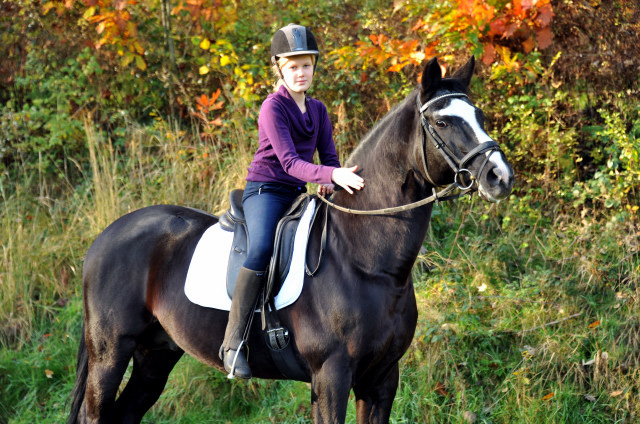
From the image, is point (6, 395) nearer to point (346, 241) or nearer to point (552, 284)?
point (346, 241)

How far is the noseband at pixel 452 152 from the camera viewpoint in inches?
115

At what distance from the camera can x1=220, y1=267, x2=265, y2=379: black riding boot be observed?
3.46m

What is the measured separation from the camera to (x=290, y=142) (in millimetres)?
3449

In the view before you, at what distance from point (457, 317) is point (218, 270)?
7.83ft

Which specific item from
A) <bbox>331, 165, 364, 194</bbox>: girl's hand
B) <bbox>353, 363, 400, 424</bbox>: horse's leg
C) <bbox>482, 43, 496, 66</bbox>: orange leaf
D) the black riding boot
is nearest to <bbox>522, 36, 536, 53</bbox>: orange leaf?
<bbox>482, 43, 496, 66</bbox>: orange leaf

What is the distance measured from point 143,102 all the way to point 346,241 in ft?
19.8

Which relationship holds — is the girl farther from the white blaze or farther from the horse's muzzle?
the horse's muzzle

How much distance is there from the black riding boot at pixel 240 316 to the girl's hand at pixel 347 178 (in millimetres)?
670

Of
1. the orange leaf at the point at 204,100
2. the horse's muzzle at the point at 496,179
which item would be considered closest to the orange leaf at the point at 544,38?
the horse's muzzle at the point at 496,179

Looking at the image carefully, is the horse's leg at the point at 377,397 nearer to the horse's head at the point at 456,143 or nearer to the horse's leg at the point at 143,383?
the horse's head at the point at 456,143

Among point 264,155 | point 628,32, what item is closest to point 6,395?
point 264,155

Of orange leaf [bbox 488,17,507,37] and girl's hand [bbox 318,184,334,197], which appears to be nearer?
girl's hand [bbox 318,184,334,197]

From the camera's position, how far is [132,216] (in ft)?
13.9

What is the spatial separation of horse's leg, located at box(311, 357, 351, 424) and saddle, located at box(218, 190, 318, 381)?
0.28 meters
